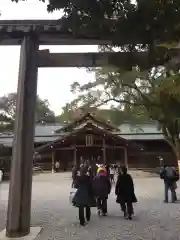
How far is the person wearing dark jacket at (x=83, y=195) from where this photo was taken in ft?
21.5

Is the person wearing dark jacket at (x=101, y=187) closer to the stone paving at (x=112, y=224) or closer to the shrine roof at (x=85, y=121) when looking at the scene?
the stone paving at (x=112, y=224)

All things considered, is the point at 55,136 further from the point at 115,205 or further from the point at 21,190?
the point at 21,190

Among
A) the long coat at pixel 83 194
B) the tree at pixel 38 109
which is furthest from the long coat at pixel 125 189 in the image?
the tree at pixel 38 109

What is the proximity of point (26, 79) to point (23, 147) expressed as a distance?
1.44 meters

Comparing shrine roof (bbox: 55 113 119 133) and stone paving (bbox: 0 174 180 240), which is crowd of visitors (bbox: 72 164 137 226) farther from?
shrine roof (bbox: 55 113 119 133)

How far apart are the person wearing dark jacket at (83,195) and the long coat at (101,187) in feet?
2.67

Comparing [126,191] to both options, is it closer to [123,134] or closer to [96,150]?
[96,150]

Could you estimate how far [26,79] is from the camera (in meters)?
6.14

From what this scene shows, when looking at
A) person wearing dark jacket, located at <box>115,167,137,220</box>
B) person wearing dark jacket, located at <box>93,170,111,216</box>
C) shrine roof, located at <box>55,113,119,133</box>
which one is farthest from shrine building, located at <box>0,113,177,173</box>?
person wearing dark jacket, located at <box>115,167,137,220</box>

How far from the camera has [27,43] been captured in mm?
6199

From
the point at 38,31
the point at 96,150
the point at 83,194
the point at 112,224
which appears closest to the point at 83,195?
the point at 83,194

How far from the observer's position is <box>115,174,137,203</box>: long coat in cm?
723

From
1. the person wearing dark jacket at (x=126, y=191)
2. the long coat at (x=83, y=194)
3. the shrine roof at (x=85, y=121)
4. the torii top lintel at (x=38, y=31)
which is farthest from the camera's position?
the shrine roof at (x=85, y=121)

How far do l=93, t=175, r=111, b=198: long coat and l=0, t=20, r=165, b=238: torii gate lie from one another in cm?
225
